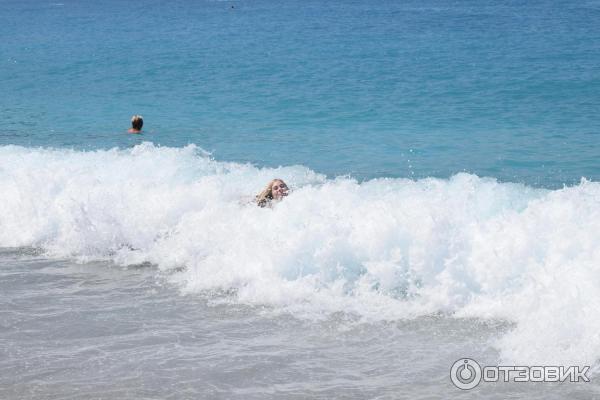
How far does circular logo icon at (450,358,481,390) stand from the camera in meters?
7.55

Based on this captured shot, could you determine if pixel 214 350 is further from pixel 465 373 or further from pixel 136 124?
pixel 136 124

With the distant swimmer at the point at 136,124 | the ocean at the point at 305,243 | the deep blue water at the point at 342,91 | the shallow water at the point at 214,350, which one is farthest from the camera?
the distant swimmer at the point at 136,124

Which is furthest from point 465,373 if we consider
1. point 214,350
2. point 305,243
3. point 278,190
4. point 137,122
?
point 137,122

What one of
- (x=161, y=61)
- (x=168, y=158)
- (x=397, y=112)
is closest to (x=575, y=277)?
(x=168, y=158)

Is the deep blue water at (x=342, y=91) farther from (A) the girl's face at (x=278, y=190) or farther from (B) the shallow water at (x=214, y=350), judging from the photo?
(B) the shallow water at (x=214, y=350)

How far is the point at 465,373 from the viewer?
7.77 metres

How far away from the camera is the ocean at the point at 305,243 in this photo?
318 inches

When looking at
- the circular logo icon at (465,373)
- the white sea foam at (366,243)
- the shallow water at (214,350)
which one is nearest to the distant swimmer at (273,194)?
the white sea foam at (366,243)

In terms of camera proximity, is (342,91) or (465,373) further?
(342,91)

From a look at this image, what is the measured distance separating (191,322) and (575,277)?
4.36m

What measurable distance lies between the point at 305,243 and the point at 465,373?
367cm

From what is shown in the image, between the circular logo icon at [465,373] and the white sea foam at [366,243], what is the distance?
1.39 ft

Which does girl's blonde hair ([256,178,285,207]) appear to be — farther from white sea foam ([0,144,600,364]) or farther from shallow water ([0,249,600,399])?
shallow water ([0,249,600,399])

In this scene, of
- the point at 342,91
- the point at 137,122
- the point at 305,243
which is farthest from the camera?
the point at 342,91
